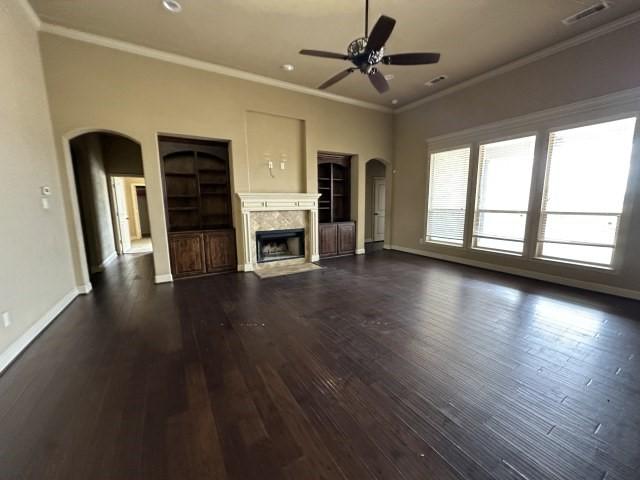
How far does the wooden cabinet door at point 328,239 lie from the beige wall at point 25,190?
4560mm

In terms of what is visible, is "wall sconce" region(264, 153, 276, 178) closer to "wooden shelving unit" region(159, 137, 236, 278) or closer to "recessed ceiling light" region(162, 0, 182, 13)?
"wooden shelving unit" region(159, 137, 236, 278)

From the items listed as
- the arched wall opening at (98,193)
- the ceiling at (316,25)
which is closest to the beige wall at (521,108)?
the ceiling at (316,25)

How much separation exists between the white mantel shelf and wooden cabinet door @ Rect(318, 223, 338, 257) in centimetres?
63

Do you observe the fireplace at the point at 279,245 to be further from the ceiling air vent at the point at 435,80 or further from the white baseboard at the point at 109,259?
the ceiling air vent at the point at 435,80

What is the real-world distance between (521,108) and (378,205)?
15.2ft

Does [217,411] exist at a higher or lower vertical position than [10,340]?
lower

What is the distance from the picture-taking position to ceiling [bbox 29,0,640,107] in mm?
3188

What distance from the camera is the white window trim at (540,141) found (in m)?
3.61

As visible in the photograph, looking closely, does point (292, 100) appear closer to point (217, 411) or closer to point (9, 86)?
point (9, 86)

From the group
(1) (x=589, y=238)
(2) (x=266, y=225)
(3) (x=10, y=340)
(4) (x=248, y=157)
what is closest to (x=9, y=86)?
(3) (x=10, y=340)

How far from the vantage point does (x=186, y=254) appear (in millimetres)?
4898

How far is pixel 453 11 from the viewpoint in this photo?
3.30 m

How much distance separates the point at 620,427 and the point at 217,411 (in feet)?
8.28

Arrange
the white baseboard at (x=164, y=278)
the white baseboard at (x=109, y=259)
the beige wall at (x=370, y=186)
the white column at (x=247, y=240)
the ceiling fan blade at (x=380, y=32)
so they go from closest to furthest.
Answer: the ceiling fan blade at (x=380, y=32) → the white baseboard at (x=164, y=278) → the white column at (x=247, y=240) → the white baseboard at (x=109, y=259) → the beige wall at (x=370, y=186)
